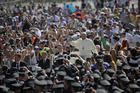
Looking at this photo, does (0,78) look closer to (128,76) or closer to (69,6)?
(128,76)

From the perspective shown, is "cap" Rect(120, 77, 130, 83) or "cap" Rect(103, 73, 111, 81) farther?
"cap" Rect(103, 73, 111, 81)

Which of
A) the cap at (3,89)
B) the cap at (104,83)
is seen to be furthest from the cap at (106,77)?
the cap at (3,89)

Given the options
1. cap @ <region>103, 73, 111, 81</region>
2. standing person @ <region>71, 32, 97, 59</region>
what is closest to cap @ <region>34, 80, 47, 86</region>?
cap @ <region>103, 73, 111, 81</region>

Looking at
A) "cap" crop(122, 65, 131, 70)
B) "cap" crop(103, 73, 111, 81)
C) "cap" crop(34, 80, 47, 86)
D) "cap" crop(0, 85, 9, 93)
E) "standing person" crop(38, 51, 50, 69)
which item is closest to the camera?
"cap" crop(0, 85, 9, 93)

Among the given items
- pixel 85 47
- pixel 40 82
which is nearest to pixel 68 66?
pixel 40 82

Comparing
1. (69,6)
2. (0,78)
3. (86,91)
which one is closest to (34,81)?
(0,78)

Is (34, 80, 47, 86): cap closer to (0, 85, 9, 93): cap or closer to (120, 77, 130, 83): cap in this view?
(0, 85, 9, 93): cap

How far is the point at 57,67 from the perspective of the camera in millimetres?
7559

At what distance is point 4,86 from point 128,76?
291 cm

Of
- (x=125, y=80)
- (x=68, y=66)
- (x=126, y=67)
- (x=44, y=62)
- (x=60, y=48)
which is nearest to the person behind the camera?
(x=125, y=80)

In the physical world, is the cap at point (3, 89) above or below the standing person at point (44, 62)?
above

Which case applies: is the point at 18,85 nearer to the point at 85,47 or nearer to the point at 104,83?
the point at 104,83

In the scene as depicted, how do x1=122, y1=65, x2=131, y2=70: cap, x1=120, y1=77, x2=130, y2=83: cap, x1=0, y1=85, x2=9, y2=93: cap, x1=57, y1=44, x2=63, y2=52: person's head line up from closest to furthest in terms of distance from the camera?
x1=0, y1=85, x2=9, y2=93: cap < x1=120, y1=77, x2=130, y2=83: cap < x1=122, y1=65, x2=131, y2=70: cap < x1=57, y1=44, x2=63, y2=52: person's head

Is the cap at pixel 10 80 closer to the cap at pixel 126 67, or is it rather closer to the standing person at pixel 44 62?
the standing person at pixel 44 62
